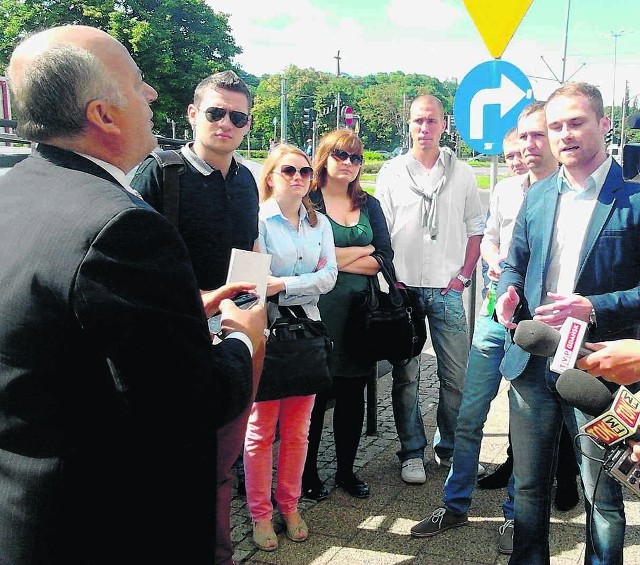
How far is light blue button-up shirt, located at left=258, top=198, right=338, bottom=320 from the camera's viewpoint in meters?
3.71

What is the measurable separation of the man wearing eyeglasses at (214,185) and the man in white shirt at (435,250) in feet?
4.18

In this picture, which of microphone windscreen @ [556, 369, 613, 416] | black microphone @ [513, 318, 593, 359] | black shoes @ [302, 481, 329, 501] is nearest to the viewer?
microphone windscreen @ [556, 369, 613, 416]

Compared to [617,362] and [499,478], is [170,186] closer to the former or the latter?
[617,362]

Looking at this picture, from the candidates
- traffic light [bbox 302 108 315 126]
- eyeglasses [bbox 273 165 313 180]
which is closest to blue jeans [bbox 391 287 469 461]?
eyeglasses [bbox 273 165 313 180]

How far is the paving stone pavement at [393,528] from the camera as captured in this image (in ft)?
11.1

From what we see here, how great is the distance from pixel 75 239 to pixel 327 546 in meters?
2.58

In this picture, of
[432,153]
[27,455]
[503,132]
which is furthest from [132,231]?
[503,132]

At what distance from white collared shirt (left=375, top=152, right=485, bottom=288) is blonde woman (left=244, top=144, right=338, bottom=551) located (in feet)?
2.37

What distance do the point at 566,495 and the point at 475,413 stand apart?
28.5 inches

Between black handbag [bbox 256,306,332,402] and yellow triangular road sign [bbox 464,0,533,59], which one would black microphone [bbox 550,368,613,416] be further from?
yellow triangular road sign [bbox 464,0,533,59]

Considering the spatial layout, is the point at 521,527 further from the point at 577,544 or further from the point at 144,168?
the point at 144,168

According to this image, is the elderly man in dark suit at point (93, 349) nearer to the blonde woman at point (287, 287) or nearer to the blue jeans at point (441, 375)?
the blonde woman at point (287, 287)

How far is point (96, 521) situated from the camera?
1572mm

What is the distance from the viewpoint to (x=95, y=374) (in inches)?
59.4
